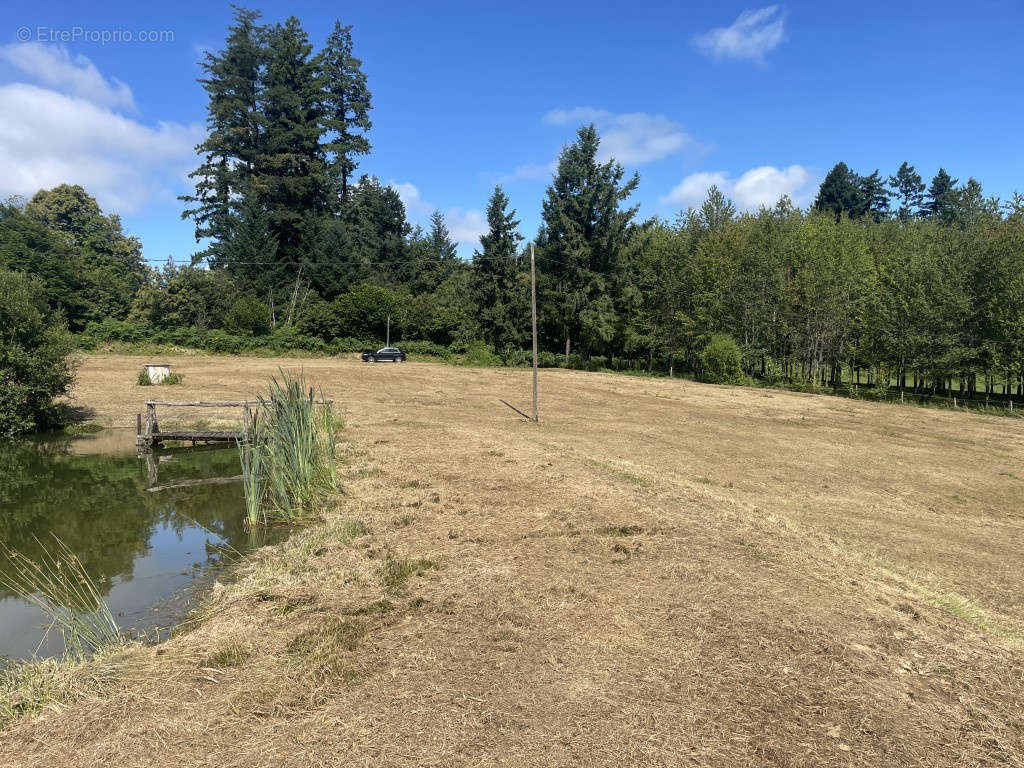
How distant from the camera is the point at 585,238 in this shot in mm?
42438

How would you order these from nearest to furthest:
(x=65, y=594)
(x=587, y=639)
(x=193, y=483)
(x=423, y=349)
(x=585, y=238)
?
(x=587, y=639)
(x=65, y=594)
(x=193, y=483)
(x=585, y=238)
(x=423, y=349)

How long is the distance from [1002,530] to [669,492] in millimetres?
4930

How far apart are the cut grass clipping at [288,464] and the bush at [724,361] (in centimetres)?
3020

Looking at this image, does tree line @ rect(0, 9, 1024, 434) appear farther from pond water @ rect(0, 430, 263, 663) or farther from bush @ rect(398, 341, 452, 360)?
pond water @ rect(0, 430, 263, 663)

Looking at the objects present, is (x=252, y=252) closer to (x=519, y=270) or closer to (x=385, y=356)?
(x=385, y=356)

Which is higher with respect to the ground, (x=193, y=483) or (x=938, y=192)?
(x=938, y=192)

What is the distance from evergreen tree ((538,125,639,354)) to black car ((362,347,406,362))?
38.8 ft

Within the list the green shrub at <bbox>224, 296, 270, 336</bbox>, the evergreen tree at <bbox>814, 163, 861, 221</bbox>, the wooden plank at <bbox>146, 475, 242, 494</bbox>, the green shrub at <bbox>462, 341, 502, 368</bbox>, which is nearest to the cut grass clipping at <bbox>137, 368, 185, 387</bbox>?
the wooden plank at <bbox>146, 475, 242, 494</bbox>

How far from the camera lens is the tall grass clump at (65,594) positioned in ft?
15.5

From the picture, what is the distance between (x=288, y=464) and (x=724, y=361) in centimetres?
3099

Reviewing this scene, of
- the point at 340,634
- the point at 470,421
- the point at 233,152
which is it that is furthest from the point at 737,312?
the point at 233,152

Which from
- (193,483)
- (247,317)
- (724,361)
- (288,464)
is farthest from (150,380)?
(724,361)

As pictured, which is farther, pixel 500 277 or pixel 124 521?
pixel 500 277

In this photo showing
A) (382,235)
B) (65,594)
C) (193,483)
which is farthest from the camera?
(382,235)
